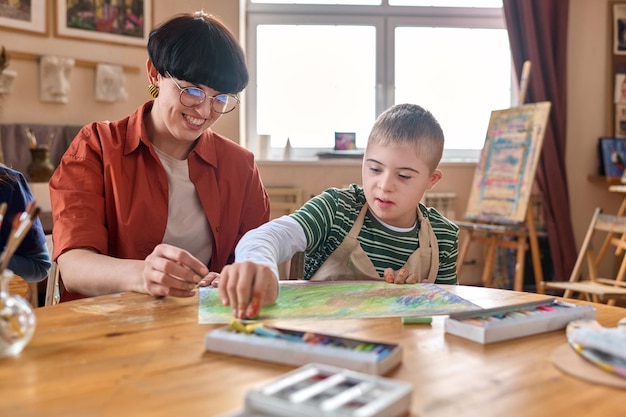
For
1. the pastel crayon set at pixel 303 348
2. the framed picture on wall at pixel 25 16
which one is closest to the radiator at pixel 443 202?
the framed picture on wall at pixel 25 16

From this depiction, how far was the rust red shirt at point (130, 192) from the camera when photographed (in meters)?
1.58

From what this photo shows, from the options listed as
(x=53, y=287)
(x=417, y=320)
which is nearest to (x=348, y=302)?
(x=417, y=320)

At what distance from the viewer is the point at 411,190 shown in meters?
1.66

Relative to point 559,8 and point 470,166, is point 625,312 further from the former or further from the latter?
point 559,8

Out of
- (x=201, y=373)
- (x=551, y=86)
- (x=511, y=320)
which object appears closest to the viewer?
(x=201, y=373)

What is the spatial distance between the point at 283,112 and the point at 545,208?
6.44 ft

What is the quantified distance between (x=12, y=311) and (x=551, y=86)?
4.48 metres

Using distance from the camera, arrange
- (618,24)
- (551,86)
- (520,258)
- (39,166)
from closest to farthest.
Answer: (39,166), (520,258), (551,86), (618,24)

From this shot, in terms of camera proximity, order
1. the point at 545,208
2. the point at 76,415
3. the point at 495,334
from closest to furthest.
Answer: the point at 76,415 → the point at 495,334 → the point at 545,208

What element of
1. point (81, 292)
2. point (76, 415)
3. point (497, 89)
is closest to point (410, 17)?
point (497, 89)

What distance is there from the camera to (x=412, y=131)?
1684 mm

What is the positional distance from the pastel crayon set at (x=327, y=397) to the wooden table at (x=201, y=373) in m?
0.06

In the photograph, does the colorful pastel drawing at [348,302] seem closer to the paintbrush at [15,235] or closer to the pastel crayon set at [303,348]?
the pastel crayon set at [303,348]

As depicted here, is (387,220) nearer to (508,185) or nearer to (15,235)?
(15,235)
